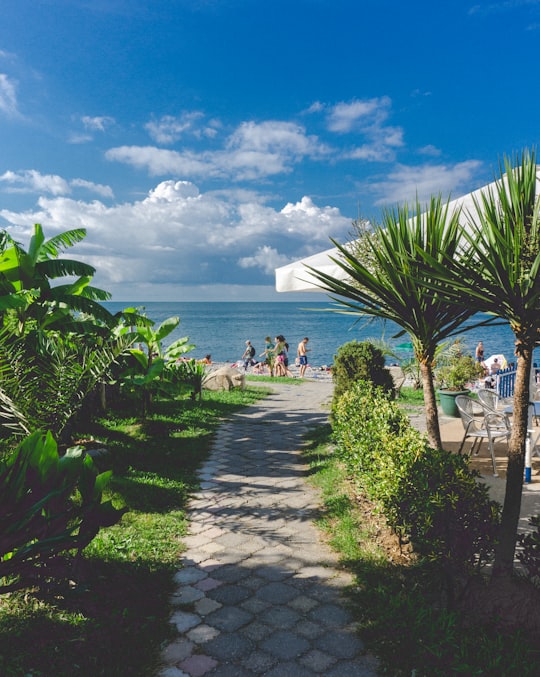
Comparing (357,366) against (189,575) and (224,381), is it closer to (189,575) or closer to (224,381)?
(189,575)

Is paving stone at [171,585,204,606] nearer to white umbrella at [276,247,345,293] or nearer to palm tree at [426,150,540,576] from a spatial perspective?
palm tree at [426,150,540,576]

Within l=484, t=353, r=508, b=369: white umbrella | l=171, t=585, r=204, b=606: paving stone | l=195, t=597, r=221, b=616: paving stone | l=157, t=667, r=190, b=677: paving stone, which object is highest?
l=484, t=353, r=508, b=369: white umbrella

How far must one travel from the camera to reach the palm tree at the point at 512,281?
2.84 metres

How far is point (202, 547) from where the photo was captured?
4.59m

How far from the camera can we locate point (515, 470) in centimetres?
327

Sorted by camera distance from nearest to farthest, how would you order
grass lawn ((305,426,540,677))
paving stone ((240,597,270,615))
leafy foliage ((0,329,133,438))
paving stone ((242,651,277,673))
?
1. grass lawn ((305,426,540,677))
2. paving stone ((242,651,277,673))
3. paving stone ((240,597,270,615))
4. leafy foliage ((0,329,133,438))

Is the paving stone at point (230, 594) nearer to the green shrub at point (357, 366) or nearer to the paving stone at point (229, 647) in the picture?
the paving stone at point (229, 647)

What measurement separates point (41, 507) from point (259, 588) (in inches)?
75.1

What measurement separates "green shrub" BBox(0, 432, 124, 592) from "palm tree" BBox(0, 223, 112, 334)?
14.8 ft

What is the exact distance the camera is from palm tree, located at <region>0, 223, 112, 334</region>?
7.12 m

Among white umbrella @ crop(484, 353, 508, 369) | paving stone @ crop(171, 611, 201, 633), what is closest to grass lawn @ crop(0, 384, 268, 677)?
paving stone @ crop(171, 611, 201, 633)

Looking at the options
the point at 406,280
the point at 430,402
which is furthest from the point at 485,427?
the point at 406,280

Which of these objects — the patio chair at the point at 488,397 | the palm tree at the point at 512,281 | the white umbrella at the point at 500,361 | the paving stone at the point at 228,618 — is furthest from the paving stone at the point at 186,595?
the white umbrella at the point at 500,361

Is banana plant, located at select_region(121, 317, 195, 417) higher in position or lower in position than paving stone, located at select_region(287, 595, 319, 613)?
higher
